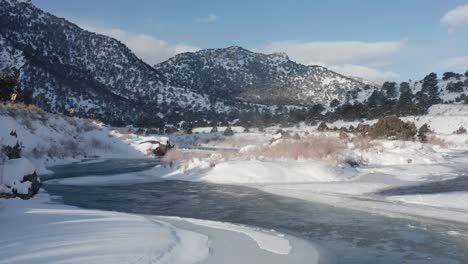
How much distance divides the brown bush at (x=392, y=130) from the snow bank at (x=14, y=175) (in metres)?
38.8

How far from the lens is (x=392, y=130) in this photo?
5112cm

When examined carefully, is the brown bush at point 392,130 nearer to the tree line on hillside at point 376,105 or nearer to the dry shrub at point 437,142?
the dry shrub at point 437,142

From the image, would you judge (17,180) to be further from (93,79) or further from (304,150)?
(93,79)

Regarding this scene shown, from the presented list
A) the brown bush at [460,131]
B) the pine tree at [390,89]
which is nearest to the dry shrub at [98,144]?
the brown bush at [460,131]

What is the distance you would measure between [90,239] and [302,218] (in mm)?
7152

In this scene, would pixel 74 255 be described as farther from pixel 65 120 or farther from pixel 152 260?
pixel 65 120

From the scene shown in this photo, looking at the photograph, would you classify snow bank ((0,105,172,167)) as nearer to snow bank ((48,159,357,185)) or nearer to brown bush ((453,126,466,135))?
snow bank ((48,159,357,185))

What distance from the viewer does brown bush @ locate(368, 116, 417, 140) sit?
49.3m

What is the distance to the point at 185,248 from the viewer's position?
34.2 feet

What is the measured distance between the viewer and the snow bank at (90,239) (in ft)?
29.0

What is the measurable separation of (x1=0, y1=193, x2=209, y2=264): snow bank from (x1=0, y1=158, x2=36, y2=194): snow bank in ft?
7.73

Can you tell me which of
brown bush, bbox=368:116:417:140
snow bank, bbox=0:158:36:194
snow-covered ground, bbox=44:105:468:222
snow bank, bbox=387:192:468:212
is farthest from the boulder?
brown bush, bbox=368:116:417:140

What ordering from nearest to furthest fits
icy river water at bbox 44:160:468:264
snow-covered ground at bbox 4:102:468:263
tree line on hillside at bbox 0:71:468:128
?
snow-covered ground at bbox 4:102:468:263 < icy river water at bbox 44:160:468:264 < tree line on hillside at bbox 0:71:468:128

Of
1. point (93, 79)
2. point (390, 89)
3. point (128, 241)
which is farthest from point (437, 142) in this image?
point (93, 79)
